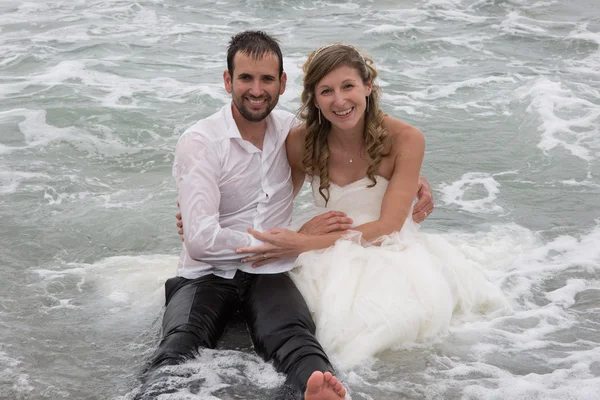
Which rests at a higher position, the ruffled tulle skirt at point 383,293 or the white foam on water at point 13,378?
the ruffled tulle skirt at point 383,293

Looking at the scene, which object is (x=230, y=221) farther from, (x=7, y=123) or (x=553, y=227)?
(x=7, y=123)

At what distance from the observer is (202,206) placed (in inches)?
177

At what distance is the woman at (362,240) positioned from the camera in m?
4.49

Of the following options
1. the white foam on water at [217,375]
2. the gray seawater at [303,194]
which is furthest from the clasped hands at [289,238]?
the white foam on water at [217,375]

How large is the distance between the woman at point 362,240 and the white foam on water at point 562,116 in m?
4.29

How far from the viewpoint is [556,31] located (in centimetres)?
1495

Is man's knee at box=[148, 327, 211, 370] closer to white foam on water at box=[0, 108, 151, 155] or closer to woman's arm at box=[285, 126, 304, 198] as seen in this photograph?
woman's arm at box=[285, 126, 304, 198]

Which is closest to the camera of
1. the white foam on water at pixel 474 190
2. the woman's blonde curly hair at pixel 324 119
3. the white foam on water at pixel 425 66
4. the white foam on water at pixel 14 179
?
the woman's blonde curly hair at pixel 324 119

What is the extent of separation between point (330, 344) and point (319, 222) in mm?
919

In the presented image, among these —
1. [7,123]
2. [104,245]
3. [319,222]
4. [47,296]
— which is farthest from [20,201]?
[319,222]

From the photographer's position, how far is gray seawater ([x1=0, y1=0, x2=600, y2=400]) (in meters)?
4.37

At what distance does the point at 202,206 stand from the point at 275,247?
515mm

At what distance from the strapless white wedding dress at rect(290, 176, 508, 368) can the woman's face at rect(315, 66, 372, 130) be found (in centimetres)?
49

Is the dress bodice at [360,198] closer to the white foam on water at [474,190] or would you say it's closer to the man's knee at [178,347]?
the man's knee at [178,347]
